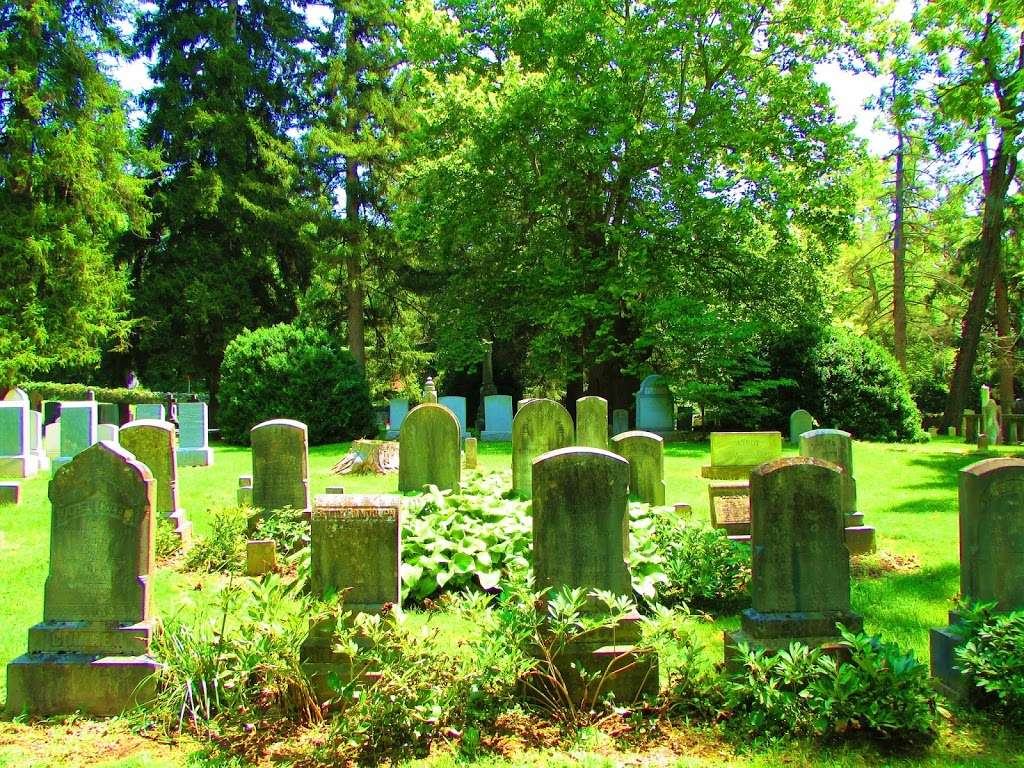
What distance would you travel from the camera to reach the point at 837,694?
3.79m

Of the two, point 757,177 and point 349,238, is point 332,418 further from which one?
point 757,177

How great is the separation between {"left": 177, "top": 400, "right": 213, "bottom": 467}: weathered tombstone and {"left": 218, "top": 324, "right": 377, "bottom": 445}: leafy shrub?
4.76 metres

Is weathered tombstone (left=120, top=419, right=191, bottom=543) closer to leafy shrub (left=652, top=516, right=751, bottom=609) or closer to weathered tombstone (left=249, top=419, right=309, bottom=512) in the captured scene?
weathered tombstone (left=249, top=419, right=309, bottom=512)

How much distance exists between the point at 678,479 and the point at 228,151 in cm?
2394

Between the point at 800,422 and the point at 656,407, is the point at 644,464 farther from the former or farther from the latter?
the point at 656,407

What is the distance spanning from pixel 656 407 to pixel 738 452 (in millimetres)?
8049

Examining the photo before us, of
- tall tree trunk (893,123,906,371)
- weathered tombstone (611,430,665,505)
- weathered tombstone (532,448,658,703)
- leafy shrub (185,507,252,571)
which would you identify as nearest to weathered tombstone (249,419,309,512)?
leafy shrub (185,507,252,571)

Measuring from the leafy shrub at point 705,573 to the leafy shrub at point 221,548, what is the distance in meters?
4.18

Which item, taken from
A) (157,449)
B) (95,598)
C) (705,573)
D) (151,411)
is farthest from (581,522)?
(151,411)

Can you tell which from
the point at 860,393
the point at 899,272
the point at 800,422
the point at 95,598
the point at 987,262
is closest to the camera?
the point at 95,598

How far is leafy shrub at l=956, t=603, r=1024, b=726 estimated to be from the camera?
3.90 meters

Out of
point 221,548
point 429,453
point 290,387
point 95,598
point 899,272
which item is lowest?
point 221,548

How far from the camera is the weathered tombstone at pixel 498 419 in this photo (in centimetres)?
2189

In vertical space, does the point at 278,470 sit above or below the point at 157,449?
below
